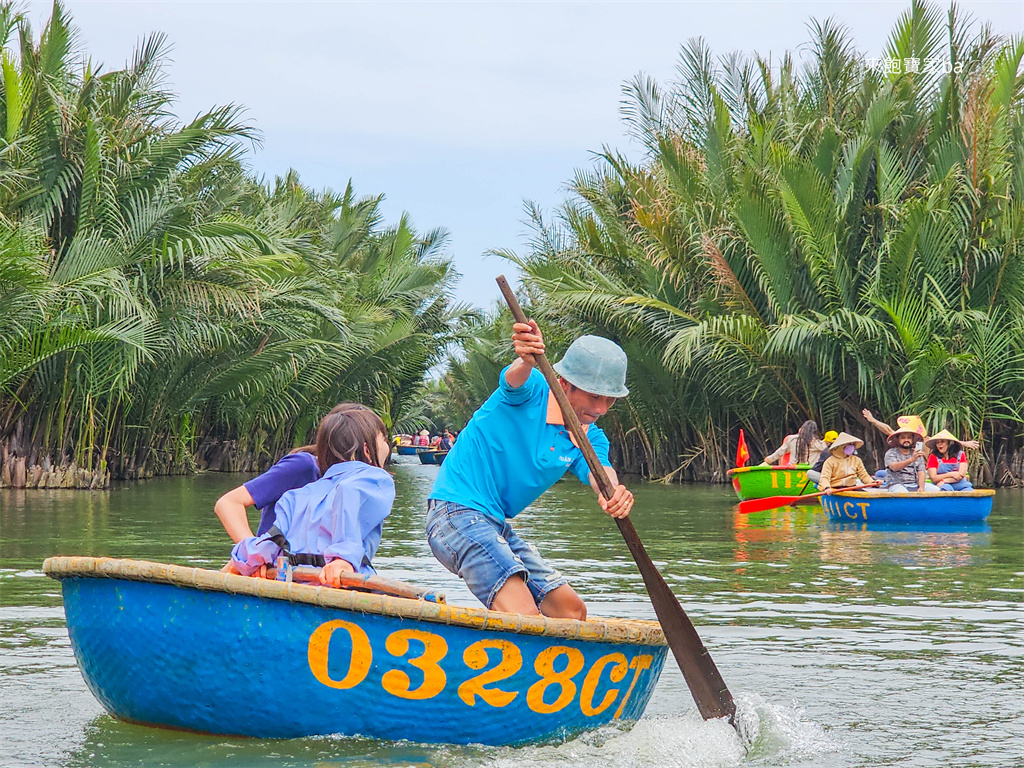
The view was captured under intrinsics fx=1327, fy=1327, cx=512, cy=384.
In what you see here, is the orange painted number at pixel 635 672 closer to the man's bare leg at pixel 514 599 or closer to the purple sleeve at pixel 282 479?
the man's bare leg at pixel 514 599

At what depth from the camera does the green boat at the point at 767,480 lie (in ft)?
59.7

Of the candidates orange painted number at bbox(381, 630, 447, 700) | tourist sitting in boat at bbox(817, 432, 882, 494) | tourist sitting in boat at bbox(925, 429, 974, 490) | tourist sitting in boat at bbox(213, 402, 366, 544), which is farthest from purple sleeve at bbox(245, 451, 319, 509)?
tourist sitting in boat at bbox(925, 429, 974, 490)

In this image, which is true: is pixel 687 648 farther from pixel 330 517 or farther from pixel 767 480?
pixel 767 480

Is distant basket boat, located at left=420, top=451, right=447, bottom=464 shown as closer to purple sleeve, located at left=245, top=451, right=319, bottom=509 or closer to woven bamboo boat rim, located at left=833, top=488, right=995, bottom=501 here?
woven bamboo boat rim, located at left=833, top=488, right=995, bottom=501

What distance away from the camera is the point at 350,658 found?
486 centimetres

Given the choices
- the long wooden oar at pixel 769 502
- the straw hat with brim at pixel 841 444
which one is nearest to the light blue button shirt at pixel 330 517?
the straw hat with brim at pixel 841 444

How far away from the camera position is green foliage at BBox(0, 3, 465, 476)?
19.0 metres

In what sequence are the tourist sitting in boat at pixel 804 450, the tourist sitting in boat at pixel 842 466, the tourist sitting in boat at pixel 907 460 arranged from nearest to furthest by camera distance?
1. the tourist sitting in boat at pixel 907 460
2. the tourist sitting in boat at pixel 842 466
3. the tourist sitting in boat at pixel 804 450

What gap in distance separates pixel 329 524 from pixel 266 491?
0.33m

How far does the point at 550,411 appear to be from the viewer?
205 inches

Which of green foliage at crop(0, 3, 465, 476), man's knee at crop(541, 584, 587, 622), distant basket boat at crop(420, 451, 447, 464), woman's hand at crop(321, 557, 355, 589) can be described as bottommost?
man's knee at crop(541, 584, 587, 622)

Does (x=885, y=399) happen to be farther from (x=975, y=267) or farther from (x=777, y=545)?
(x=777, y=545)

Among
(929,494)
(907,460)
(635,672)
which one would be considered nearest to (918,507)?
(929,494)

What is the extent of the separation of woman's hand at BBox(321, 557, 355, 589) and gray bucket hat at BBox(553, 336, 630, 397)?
3.73 feet
